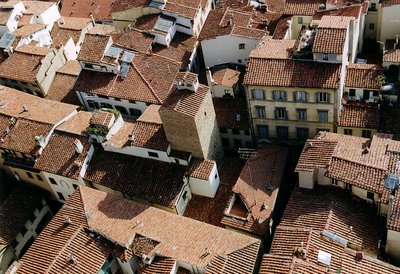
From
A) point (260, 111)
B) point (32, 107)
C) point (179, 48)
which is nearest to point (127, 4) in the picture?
point (179, 48)

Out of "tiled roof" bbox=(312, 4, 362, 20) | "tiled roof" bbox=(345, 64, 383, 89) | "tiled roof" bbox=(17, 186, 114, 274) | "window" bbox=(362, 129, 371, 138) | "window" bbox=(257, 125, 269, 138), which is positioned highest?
"tiled roof" bbox=(312, 4, 362, 20)

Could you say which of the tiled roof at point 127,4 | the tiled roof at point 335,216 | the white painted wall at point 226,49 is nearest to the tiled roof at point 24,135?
the white painted wall at point 226,49

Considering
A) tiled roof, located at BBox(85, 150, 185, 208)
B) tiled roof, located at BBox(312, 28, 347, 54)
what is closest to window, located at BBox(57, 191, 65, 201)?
tiled roof, located at BBox(85, 150, 185, 208)

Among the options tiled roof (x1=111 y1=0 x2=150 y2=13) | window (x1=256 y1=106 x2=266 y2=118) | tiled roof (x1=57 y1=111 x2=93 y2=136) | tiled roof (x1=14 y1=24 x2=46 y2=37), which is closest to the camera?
window (x1=256 y1=106 x2=266 y2=118)

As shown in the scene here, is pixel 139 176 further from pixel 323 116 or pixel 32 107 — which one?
pixel 323 116

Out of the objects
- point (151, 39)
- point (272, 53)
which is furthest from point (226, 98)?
point (151, 39)

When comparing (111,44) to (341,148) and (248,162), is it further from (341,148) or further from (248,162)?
(341,148)

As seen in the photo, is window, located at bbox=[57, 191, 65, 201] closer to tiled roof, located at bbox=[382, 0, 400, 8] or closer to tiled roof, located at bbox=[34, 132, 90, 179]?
tiled roof, located at bbox=[34, 132, 90, 179]
